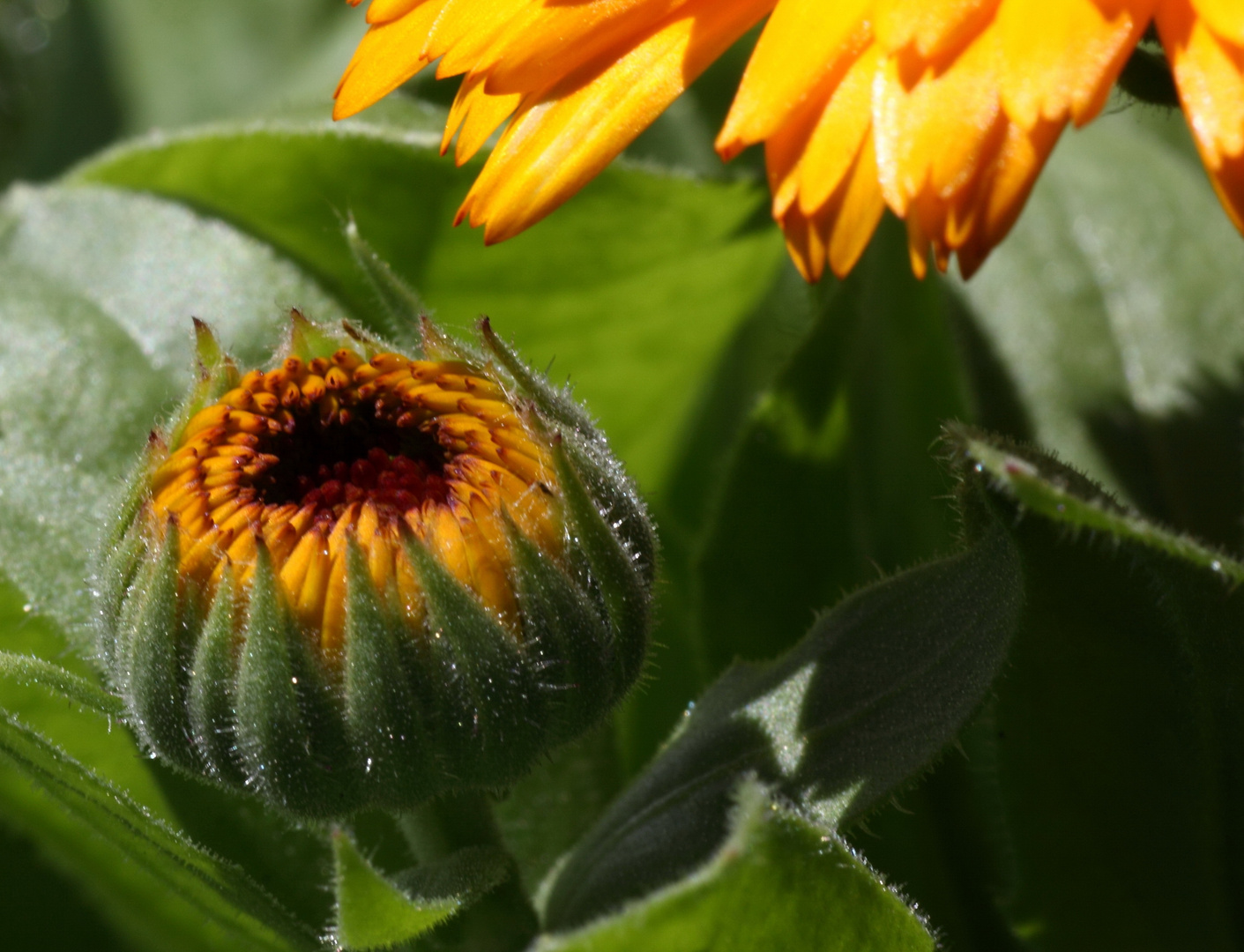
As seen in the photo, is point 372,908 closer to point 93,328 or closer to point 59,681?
point 59,681

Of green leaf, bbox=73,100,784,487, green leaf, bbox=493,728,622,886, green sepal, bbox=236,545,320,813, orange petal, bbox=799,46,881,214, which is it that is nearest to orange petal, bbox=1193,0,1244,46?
orange petal, bbox=799,46,881,214

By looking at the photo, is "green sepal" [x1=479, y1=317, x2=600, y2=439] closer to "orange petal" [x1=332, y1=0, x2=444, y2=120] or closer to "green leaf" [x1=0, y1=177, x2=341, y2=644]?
"orange petal" [x1=332, y1=0, x2=444, y2=120]

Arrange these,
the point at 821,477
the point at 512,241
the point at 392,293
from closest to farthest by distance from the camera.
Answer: the point at 392,293 → the point at 821,477 → the point at 512,241

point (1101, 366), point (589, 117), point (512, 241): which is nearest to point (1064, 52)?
point (589, 117)

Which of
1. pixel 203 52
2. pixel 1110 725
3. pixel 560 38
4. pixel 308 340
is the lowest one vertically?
pixel 1110 725

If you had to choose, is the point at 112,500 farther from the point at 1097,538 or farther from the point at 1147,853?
the point at 1147,853

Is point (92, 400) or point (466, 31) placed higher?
point (466, 31)
